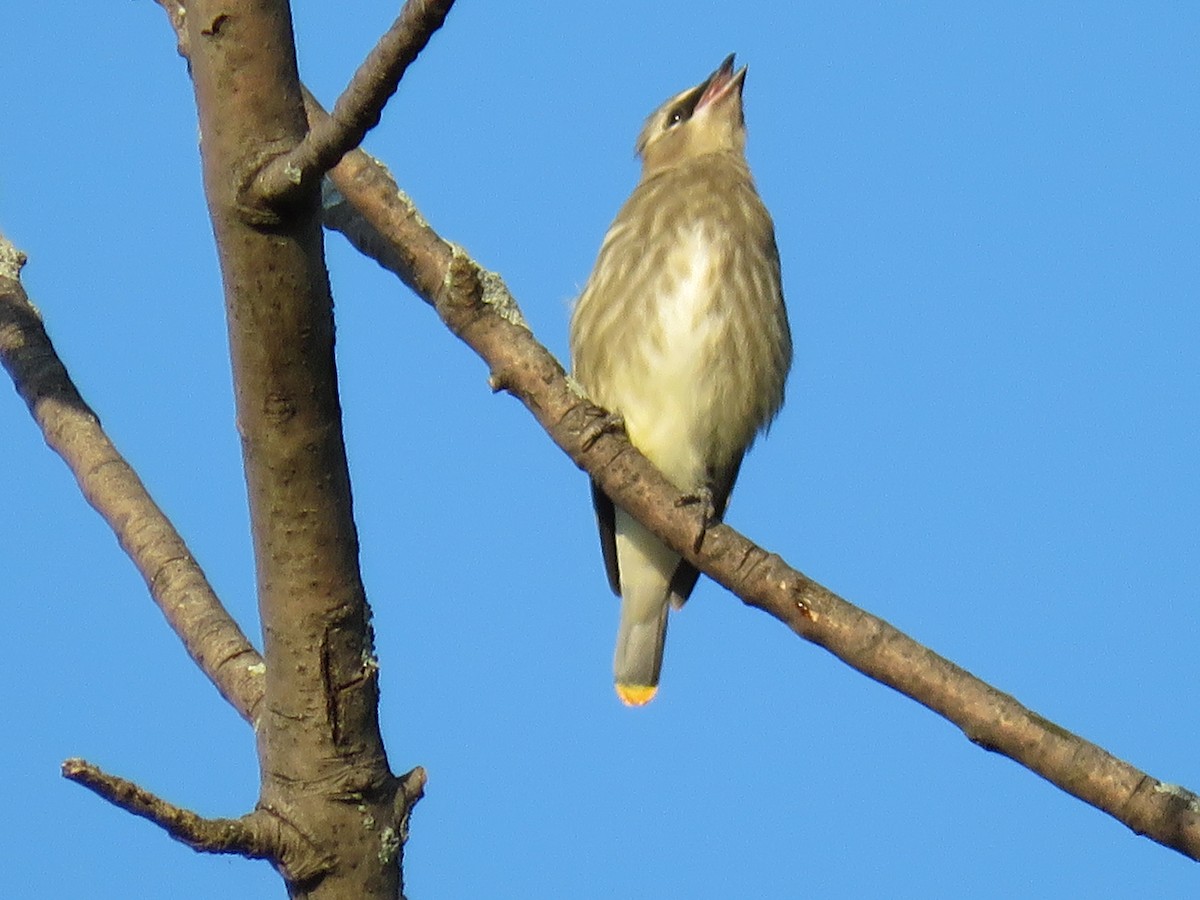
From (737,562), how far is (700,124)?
3.11 meters

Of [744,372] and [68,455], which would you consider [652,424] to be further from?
[68,455]

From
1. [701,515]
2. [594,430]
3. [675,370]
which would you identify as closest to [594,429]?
[594,430]

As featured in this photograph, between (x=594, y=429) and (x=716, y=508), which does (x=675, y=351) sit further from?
(x=594, y=429)

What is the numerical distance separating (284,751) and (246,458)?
503 millimetres

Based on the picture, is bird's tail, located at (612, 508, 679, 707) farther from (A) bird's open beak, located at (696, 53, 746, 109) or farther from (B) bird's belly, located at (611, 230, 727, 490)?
(A) bird's open beak, located at (696, 53, 746, 109)

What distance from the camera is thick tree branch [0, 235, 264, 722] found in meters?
3.21

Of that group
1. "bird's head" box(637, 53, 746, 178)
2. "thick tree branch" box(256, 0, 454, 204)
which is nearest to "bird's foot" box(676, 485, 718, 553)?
"thick tree branch" box(256, 0, 454, 204)

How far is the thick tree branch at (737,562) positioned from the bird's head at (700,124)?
234cm

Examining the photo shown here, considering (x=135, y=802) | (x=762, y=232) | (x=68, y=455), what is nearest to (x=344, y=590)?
(x=135, y=802)

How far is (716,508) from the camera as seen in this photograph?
5.19 metres

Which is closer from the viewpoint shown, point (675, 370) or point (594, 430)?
point (594, 430)

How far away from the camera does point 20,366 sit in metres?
3.71

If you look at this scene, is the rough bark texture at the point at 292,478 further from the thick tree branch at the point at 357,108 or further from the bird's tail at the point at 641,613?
the bird's tail at the point at 641,613

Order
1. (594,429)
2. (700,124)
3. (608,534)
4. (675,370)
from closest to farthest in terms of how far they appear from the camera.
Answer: (594,429) < (675,370) < (608,534) < (700,124)
